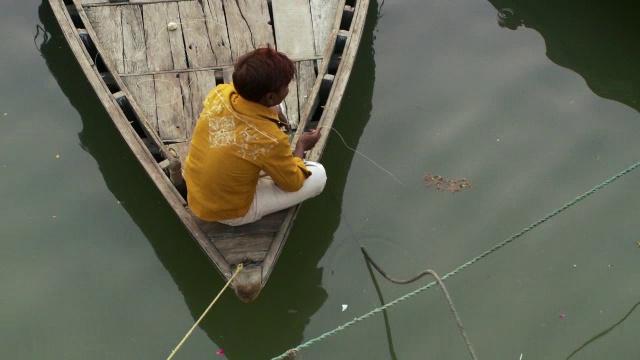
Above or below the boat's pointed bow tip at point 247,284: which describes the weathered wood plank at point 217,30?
above

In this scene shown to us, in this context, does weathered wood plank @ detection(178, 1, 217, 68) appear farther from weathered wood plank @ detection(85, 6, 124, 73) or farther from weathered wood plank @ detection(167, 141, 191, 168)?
weathered wood plank @ detection(167, 141, 191, 168)

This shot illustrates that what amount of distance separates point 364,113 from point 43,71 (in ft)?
8.17

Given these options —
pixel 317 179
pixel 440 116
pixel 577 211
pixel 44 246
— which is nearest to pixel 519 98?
pixel 440 116

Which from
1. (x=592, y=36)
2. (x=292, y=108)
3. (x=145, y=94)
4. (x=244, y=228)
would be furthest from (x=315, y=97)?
(x=592, y=36)

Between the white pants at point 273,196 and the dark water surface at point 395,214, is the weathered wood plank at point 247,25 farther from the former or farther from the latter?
the white pants at point 273,196

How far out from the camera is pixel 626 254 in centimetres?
445

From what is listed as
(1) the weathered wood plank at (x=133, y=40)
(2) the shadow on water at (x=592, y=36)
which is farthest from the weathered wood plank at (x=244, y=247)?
(2) the shadow on water at (x=592, y=36)

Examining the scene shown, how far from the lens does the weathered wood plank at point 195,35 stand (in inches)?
182

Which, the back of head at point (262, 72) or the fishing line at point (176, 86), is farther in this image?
the fishing line at point (176, 86)

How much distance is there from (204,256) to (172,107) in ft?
3.20

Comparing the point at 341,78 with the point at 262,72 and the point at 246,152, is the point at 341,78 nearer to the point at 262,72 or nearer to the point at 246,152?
the point at 246,152

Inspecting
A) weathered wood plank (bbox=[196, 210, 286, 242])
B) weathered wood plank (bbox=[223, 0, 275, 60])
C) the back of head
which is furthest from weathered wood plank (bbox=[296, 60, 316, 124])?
the back of head

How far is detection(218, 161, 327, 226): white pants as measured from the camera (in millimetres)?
3713

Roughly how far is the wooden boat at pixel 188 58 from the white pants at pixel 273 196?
0.10 metres
